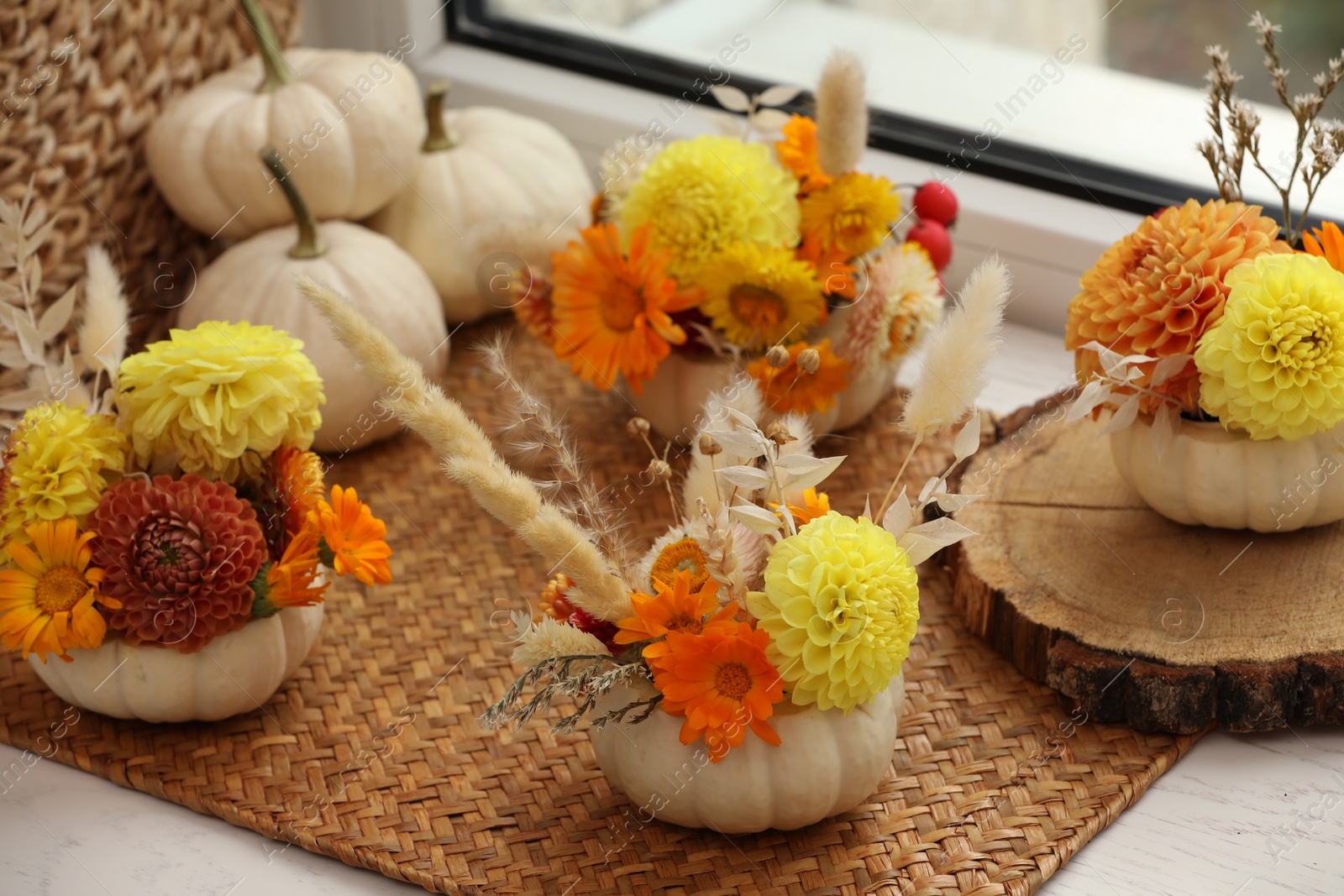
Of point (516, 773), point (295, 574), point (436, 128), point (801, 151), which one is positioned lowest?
point (516, 773)

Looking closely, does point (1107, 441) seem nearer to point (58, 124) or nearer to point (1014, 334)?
point (1014, 334)

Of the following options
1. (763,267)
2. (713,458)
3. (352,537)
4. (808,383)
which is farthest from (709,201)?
(352,537)

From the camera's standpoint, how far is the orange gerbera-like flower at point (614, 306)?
1153 millimetres

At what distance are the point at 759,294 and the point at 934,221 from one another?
213mm

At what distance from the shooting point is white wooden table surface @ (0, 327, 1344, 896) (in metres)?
0.89

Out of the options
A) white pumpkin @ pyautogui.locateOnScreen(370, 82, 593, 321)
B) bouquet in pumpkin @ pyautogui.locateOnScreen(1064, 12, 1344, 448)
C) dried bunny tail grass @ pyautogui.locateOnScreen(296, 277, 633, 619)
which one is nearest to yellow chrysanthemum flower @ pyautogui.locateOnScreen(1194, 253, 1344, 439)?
bouquet in pumpkin @ pyautogui.locateOnScreen(1064, 12, 1344, 448)

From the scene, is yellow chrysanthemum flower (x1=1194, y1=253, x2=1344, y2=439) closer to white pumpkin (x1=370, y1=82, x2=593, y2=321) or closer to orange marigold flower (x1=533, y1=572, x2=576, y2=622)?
orange marigold flower (x1=533, y1=572, x2=576, y2=622)

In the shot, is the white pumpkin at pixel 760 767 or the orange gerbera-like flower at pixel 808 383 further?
the orange gerbera-like flower at pixel 808 383

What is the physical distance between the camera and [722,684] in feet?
2.70

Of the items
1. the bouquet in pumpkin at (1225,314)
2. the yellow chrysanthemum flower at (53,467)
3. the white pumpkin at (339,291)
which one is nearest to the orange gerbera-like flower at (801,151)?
the bouquet in pumpkin at (1225,314)

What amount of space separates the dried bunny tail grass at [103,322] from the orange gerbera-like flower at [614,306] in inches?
14.6

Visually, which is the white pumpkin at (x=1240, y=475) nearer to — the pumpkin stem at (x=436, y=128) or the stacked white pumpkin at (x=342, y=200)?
Result: the stacked white pumpkin at (x=342, y=200)

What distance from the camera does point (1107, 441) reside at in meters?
1.20

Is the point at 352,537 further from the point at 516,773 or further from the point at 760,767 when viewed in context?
the point at 760,767
